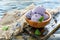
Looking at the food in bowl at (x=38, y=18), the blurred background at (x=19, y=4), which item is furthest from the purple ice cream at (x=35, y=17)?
the blurred background at (x=19, y=4)

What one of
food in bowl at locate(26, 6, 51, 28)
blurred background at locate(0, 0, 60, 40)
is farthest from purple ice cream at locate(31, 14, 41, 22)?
blurred background at locate(0, 0, 60, 40)

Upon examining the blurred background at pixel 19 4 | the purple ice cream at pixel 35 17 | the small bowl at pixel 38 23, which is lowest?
the small bowl at pixel 38 23

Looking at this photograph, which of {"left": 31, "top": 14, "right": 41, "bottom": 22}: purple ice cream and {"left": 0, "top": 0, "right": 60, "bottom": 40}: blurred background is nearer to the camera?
{"left": 31, "top": 14, "right": 41, "bottom": 22}: purple ice cream

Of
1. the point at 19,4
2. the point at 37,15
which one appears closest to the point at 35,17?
the point at 37,15

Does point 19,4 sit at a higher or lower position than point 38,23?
higher

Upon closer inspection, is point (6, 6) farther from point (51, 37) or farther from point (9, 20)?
point (51, 37)

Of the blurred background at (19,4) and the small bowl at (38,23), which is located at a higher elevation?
the blurred background at (19,4)

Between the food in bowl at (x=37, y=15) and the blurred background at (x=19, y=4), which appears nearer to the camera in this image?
the food in bowl at (x=37, y=15)

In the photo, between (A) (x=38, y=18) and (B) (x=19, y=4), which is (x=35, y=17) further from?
(B) (x=19, y=4)

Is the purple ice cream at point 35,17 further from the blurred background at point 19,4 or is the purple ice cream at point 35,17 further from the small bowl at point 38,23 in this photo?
the blurred background at point 19,4

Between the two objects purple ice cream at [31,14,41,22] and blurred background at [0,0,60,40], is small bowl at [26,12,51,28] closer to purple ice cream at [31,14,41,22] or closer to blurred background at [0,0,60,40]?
purple ice cream at [31,14,41,22]

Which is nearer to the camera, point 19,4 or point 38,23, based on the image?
point 38,23

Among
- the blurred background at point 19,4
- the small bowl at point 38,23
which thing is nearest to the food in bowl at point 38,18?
the small bowl at point 38,23
